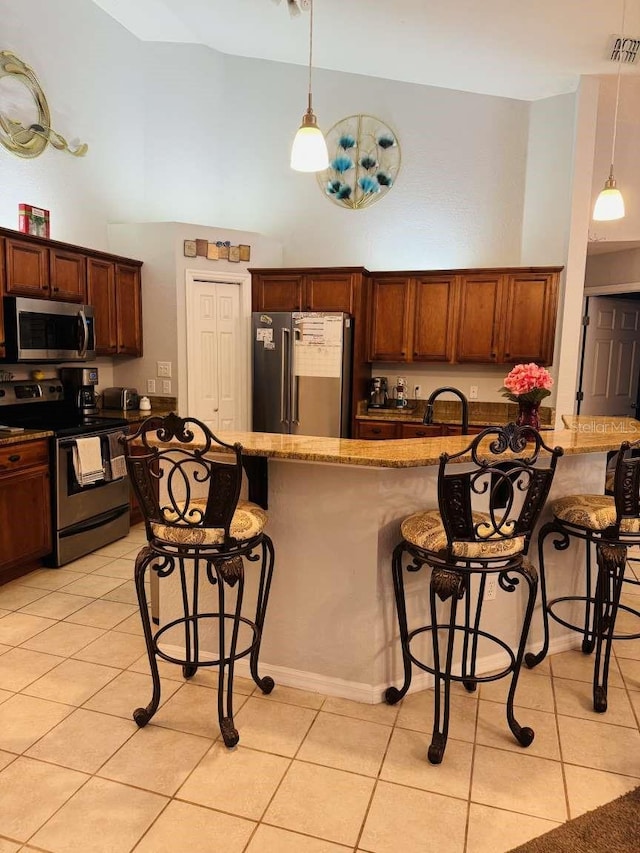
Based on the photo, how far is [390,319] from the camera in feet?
17.7

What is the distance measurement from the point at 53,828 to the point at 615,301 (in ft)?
22.0

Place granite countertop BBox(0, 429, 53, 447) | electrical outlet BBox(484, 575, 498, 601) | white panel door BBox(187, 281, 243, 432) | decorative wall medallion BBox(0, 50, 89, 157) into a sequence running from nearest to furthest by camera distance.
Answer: electrical outlet BBox(484, 575, 498, 601), granite countertop BBox(0, 429, 53, 447), decorative wall medallion BBox(0, 50, 89, 157), white panel door BBox(187, 281, 243, 432)

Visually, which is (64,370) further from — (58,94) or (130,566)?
(58,94)

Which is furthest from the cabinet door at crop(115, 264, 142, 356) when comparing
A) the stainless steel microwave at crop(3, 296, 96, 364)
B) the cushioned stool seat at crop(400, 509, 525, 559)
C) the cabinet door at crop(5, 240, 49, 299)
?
the cushioned stool seat at crop(400, 509, 525, 559)

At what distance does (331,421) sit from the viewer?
5.10 metres

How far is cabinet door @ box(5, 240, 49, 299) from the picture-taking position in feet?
12.4

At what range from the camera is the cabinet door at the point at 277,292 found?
5332 mm

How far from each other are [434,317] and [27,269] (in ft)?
11.0

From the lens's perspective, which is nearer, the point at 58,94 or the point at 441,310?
the point at 58,94

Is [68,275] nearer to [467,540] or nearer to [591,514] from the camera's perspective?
[467,540]

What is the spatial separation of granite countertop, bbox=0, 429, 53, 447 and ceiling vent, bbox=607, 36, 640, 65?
465 centimetres

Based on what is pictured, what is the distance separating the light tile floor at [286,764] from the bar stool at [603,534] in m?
0.17

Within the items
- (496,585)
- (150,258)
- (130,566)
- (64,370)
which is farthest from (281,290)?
(496,585)

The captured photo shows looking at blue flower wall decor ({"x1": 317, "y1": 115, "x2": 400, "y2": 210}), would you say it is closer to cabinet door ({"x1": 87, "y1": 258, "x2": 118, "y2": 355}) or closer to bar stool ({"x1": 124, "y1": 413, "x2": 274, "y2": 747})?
cabinet door ({"x1": 87, "y1": 258, "x2": 118, "y2": 355})
